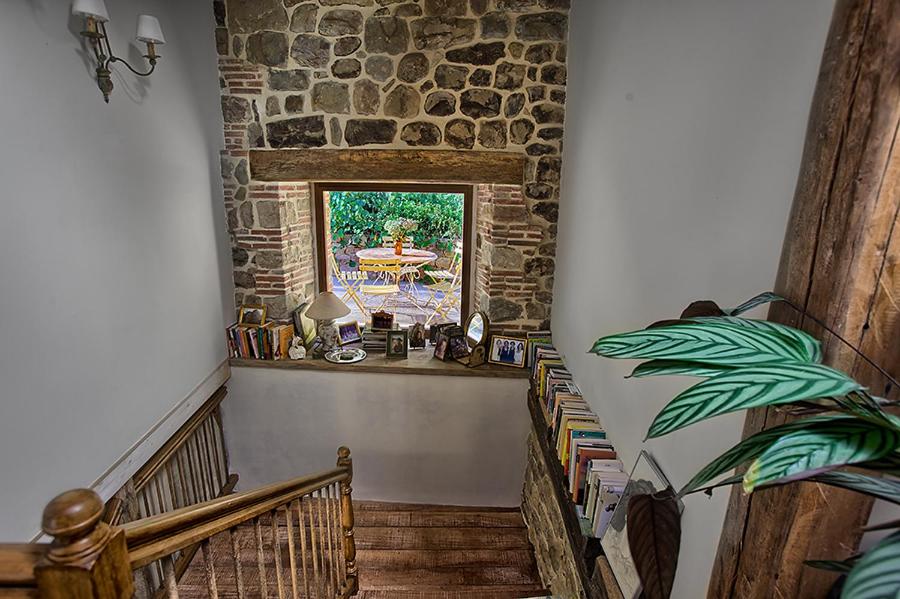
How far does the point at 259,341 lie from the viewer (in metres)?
3.40

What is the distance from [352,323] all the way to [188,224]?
1.34m

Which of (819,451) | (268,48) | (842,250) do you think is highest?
(268,48)

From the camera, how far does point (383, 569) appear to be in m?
2.96

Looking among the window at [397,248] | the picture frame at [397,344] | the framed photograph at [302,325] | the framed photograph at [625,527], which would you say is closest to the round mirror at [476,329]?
the window at [397,248]

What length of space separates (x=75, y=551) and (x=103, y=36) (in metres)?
2.29

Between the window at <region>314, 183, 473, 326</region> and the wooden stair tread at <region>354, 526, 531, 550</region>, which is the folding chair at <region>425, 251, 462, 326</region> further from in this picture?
the wooden stair tread at <region>354, 526, 531, 550</region>

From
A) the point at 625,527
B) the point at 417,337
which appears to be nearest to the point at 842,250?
the point at 625,527

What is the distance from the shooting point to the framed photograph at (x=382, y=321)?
Result: 3.69 metres

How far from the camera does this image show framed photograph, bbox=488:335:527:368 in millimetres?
3381

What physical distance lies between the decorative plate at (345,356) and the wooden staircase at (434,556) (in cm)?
116

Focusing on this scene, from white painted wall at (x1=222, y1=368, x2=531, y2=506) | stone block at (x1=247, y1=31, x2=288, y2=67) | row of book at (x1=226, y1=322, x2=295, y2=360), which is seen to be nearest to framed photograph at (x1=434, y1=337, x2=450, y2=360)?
white painted wall at (x1=222, y1=368, x2=531, y2=506)

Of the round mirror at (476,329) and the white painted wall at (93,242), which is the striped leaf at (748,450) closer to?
the white painted wall at (93,242)

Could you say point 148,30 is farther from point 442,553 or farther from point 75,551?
point 442,553

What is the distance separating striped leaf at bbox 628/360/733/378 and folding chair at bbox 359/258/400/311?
10.6ft
